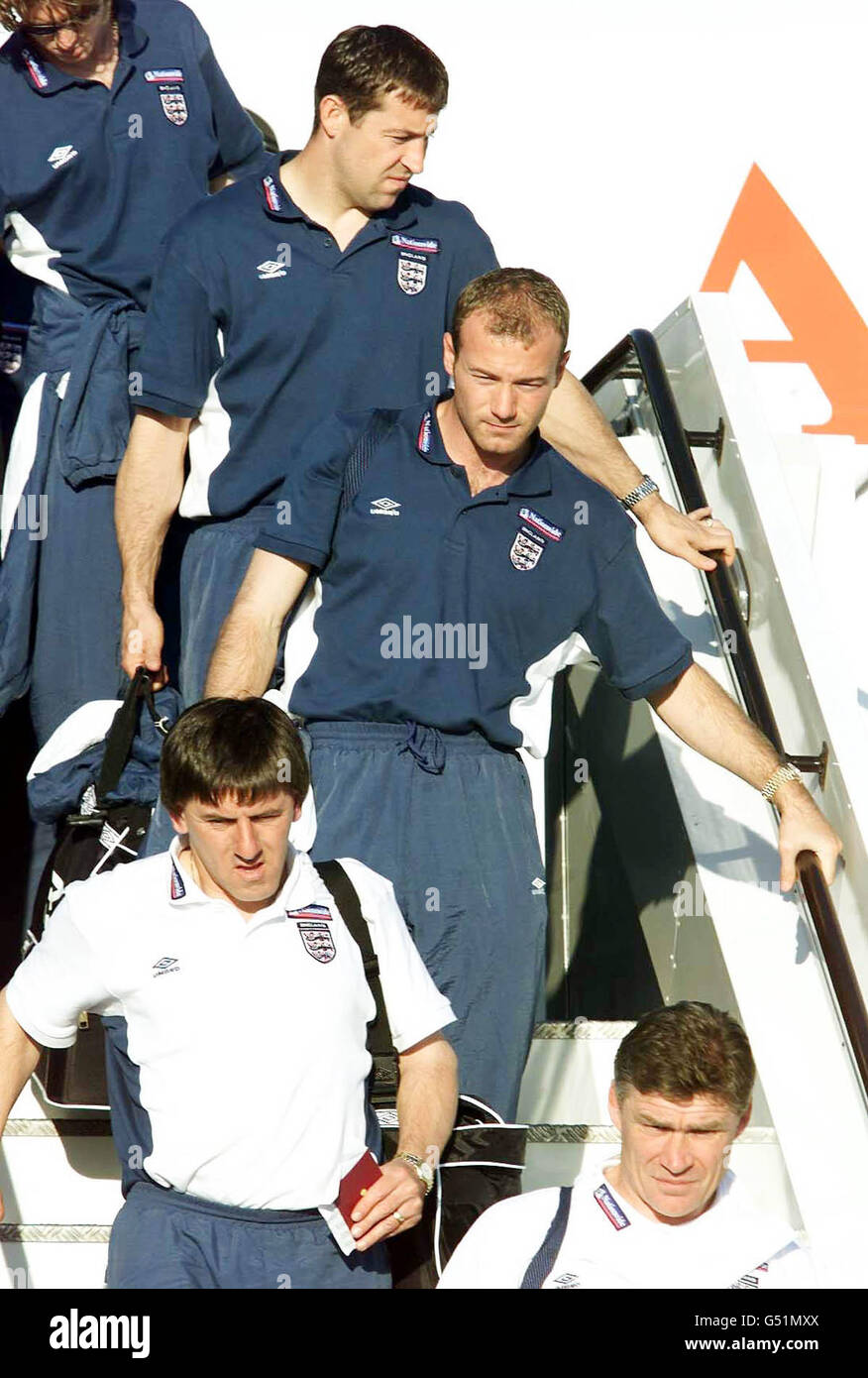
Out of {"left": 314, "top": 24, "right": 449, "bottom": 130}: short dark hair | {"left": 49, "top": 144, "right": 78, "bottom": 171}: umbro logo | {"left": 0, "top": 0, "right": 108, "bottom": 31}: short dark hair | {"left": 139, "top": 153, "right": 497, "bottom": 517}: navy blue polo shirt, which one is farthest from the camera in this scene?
{"left": 49, "top": 144, "right": 78, "bottom": 171}: umbro logo

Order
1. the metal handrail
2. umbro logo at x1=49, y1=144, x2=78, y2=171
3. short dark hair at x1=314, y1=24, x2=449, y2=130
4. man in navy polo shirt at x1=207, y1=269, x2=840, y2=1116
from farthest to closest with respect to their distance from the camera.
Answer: umbro logo at x1=49, y1=144, x2=78, y2=171 → short dark hair at x1=314, y1=24, x2=449, y2=130 → man in navy polo shirt at x1=207, y1=269, x2=840, y2=1116 → the metal handrail

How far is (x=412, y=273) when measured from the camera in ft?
12.4

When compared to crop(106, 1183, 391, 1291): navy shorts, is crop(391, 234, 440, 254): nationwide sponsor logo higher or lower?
higher

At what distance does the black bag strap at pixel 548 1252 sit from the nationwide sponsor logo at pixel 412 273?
1.84 metres

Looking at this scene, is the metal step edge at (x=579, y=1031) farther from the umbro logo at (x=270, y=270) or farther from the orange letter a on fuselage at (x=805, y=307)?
the orange letter a on fuselage at (x=805, y=307)

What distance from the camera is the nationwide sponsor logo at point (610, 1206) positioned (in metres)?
2.59

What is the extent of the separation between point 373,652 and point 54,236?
4.51 ft

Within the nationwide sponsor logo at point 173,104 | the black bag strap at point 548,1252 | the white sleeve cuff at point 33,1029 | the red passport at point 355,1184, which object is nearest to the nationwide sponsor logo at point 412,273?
the nationwide sponsor logo at point 173,104

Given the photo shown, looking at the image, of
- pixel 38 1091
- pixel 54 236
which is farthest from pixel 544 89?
pixel 38 1091

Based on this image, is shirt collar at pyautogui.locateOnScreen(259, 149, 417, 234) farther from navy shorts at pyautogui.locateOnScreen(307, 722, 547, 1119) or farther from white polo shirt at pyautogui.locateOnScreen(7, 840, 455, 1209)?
white polo shirt at pyautogui.locateOnScreen(7, 840, 455, 1209)


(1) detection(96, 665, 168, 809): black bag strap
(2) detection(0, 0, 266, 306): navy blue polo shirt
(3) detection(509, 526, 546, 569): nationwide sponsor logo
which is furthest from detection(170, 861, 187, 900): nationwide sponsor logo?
(2) detection(0, 0, 266, 306): navy blue polo shirt

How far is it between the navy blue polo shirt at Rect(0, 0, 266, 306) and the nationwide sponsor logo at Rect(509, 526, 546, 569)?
1.23 meters

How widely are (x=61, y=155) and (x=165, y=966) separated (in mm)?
2028

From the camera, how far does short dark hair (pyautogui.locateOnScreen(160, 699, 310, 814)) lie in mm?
2740
